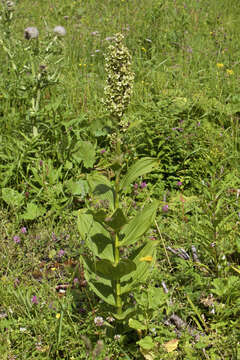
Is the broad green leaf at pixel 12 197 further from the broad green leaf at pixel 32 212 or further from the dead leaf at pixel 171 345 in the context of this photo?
the dead leaf at pixel 171 345

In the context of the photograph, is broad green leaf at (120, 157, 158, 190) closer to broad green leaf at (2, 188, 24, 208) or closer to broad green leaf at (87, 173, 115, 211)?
broad green leaf at (87, 173, 115, 211)

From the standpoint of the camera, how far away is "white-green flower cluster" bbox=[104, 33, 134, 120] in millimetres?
1516

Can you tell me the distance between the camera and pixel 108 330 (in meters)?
1.94

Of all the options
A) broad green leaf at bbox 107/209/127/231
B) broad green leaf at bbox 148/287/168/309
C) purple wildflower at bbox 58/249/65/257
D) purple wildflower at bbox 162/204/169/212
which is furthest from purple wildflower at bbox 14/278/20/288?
purple wildflower at bbox 162/204/169/212

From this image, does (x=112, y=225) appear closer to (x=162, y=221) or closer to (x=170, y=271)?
(x=170, y=271)

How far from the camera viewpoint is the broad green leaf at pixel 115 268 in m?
1.65

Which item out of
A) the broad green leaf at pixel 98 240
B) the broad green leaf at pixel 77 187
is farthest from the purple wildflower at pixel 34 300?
the broad green leaf at pixel 77 187

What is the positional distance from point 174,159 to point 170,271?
1.32 meters

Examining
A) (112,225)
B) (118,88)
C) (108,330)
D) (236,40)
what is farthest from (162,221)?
(236,40)

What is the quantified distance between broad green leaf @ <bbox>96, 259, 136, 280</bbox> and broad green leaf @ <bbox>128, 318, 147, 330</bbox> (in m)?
0.24

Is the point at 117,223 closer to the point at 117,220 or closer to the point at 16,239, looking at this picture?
the point at 117,220

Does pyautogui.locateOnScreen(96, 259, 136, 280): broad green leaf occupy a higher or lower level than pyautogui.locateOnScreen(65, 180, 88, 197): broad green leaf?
higher

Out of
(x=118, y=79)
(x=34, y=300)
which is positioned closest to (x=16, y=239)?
(x=34, y=300)

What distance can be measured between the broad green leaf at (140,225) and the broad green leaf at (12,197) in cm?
128
